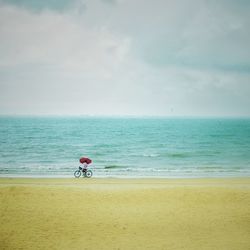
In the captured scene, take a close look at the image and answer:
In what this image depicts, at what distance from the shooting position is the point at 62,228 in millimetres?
12836

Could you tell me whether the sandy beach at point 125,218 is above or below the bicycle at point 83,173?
above

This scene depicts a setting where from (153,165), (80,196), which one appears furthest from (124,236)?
(153,165)

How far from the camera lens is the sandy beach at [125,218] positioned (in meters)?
11.5

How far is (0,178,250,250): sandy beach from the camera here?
11547 mm

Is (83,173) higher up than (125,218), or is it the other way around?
(125,218)

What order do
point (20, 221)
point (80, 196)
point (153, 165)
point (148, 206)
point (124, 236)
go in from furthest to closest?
point (153, 165)
point (80, 196)
point (148, 206)
point (20, 221)
point (124, 236)

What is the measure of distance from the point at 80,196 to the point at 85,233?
444cm

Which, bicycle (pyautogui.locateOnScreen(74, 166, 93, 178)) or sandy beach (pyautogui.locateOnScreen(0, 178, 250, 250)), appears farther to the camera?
bicycle (pyautogui.locateOnScreen(74, 166, 93, 178))

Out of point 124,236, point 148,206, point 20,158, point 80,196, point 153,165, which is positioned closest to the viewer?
point 124,236

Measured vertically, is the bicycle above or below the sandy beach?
below

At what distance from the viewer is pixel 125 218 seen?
546 inches

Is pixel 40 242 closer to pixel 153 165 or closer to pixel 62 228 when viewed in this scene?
pixel 62 228

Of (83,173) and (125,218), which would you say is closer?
(125,218)

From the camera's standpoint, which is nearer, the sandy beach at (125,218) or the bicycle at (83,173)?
the sandy beach at (125,218)
